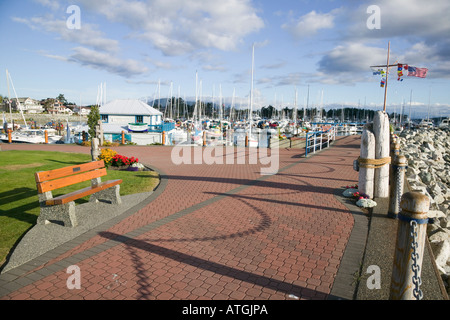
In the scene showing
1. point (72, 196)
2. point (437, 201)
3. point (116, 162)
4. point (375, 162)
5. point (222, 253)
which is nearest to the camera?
point (222, 253)

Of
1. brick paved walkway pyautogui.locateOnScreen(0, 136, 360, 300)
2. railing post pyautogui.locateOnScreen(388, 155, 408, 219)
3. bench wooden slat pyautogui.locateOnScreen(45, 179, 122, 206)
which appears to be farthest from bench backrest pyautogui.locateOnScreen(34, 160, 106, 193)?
railing post pyautogui.locateOnScreen(388, 155, 408, 219)

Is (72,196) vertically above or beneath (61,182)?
beneath

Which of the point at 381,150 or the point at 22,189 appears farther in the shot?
the point at 22,189

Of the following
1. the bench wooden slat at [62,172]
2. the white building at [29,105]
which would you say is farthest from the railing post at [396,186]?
the white building at [29,105]

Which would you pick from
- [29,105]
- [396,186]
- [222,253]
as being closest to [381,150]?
[396,186]

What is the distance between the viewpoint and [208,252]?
489cm

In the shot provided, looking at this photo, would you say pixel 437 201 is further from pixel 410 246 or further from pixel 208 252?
pixel 208 252

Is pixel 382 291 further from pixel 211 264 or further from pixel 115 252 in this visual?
pixel 115 252

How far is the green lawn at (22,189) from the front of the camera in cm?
571

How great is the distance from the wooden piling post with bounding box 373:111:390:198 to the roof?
31507 mm

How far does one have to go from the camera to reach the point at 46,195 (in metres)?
5.83

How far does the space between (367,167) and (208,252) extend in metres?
4.74

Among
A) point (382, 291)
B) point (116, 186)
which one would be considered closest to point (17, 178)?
point (116, 186)
